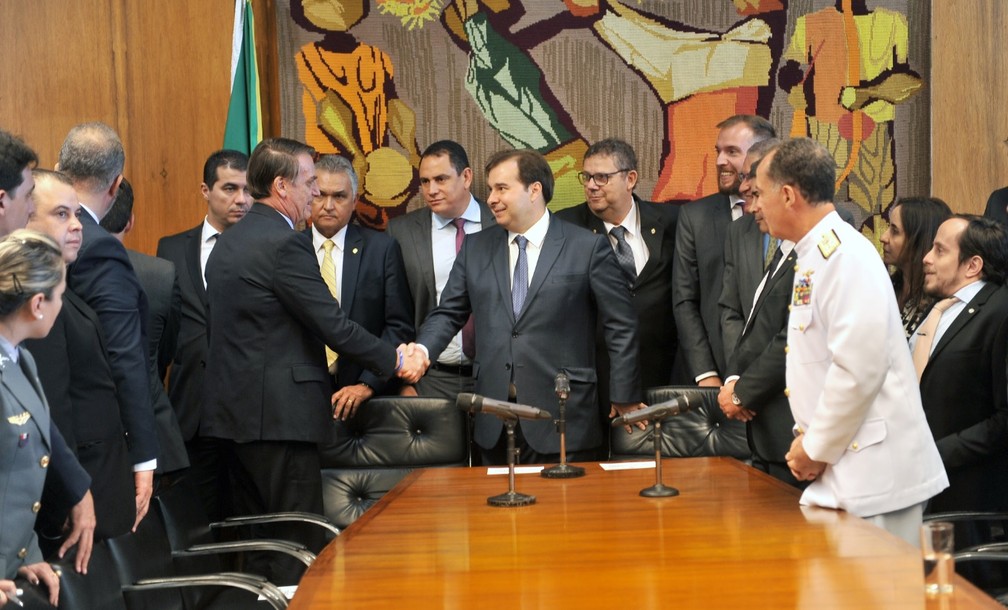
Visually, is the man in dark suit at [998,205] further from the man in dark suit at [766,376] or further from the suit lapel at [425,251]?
the suit lapel at [425,251]

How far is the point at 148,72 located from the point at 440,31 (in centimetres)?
148

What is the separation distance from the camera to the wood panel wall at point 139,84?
231 inches

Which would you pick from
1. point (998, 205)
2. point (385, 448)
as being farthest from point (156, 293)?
point (998, 205)

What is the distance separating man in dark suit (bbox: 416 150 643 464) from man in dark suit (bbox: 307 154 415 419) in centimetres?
42

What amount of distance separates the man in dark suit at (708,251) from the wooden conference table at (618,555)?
1.57 meters

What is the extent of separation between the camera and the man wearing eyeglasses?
5621mm

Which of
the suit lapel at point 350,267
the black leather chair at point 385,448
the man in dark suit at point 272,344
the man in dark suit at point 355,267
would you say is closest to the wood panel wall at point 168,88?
the man in dark suit at point 355,267

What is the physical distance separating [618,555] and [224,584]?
3.28 ft

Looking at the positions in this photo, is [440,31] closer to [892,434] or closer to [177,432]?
[177,432]

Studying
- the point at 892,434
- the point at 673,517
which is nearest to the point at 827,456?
the point at 892,434

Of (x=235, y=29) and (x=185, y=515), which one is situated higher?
(x=235, y=29)

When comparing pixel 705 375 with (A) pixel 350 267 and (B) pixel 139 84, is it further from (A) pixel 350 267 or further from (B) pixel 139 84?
(B) pixel 139 84

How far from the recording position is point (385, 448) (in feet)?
15.4

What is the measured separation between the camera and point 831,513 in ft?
10.5
